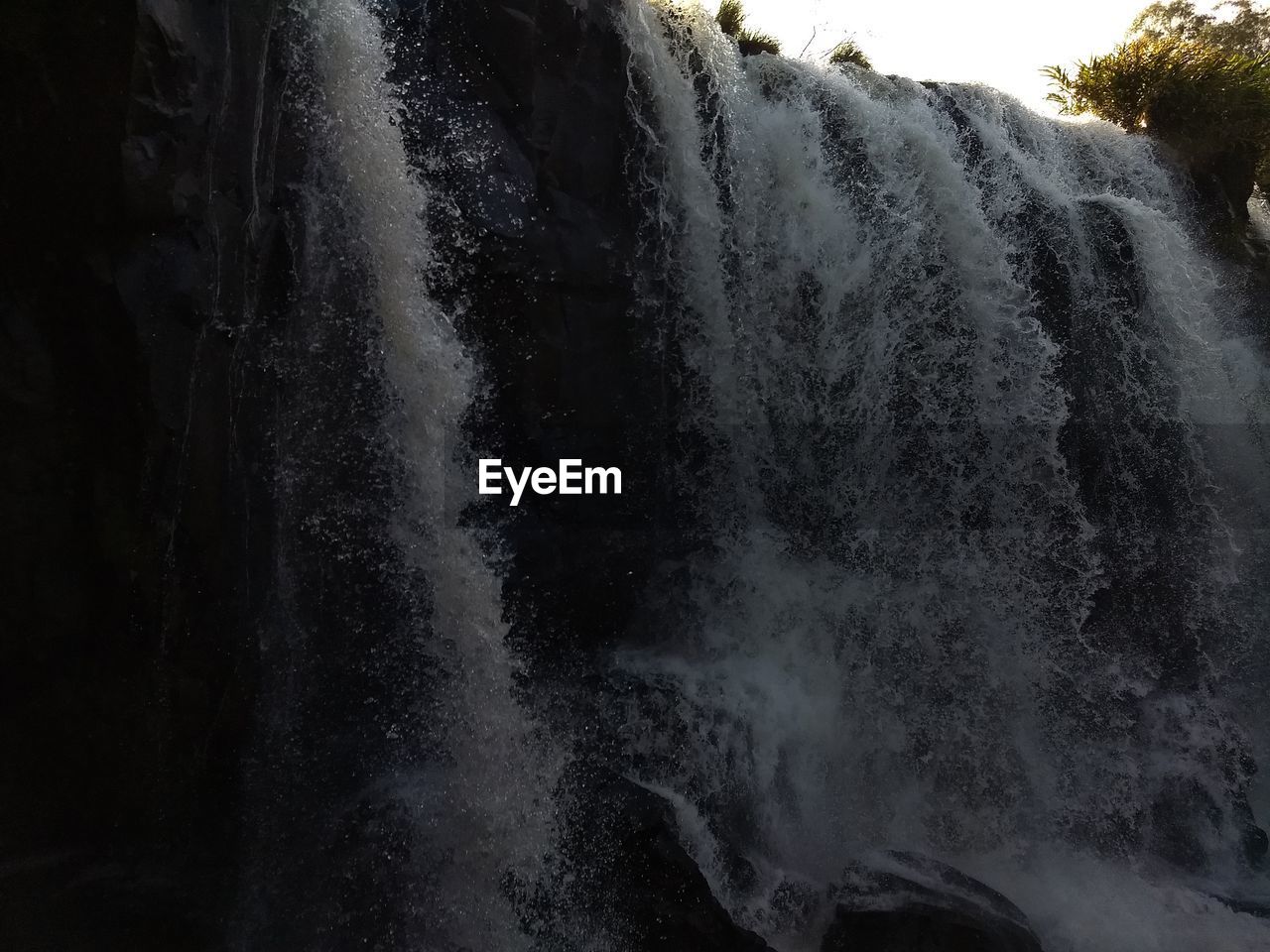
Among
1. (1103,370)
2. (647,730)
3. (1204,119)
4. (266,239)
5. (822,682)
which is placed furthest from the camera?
(1204,119)

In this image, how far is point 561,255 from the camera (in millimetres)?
5086

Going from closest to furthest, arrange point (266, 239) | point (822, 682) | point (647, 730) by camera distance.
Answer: point (266, 239) → point (647, 730) → point (822, 682)

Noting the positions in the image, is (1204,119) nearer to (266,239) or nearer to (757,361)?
(757,361)

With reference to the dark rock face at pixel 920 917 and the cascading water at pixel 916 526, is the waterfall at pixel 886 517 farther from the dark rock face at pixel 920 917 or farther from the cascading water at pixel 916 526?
the dark rock face at pixel 920 917

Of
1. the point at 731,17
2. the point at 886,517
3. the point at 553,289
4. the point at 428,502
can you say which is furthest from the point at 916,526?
the point at 731,17

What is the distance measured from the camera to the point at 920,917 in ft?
13.3

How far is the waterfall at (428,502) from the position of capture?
413 cm

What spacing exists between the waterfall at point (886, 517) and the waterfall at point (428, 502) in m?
1.17

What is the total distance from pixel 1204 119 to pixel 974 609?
18.9ft

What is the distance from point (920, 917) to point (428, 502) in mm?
3336

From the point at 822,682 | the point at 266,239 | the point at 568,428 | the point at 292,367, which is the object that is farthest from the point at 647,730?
the point at 266,239
